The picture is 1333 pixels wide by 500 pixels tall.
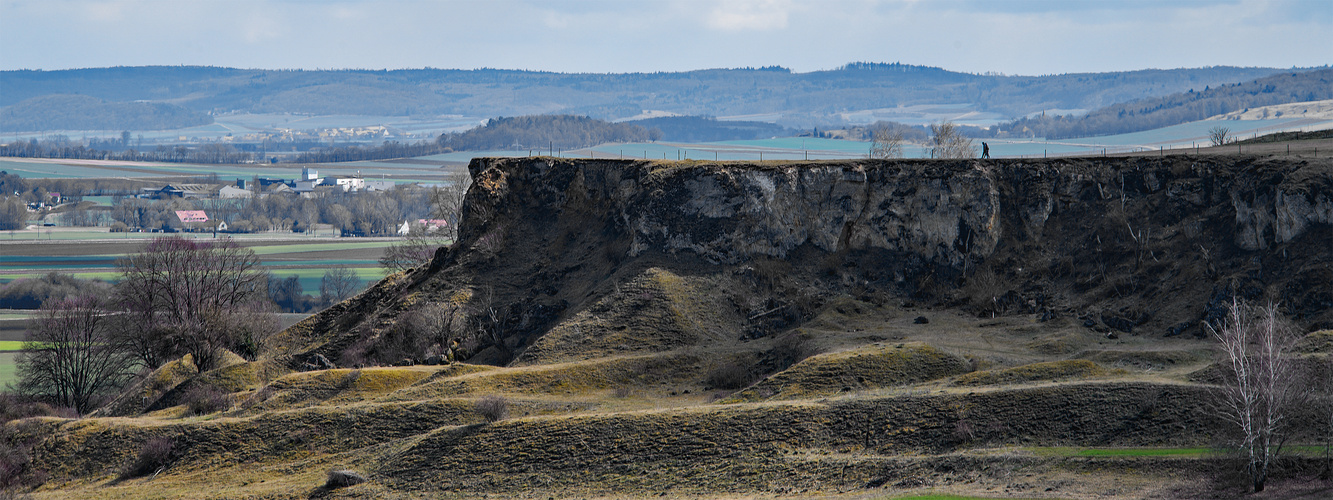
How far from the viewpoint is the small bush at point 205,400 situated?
211ft

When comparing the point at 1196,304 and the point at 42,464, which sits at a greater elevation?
the point at 1196,304

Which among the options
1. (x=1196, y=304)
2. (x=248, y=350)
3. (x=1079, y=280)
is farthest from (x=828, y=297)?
(x=248, y=350)

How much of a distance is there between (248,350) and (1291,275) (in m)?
63.6

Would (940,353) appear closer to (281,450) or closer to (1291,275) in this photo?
(1291,275)

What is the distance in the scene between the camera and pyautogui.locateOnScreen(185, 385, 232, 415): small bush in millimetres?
64312

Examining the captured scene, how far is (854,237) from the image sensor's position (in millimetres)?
76875

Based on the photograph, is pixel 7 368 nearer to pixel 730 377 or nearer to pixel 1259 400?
pixel 730 377

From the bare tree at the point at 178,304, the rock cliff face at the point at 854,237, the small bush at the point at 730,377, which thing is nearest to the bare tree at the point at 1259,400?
the rock cliff face at the point at 854,237

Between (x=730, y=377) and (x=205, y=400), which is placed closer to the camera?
(x=730, y=377)

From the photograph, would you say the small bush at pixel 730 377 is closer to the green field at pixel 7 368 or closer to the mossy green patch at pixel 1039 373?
the mossy green patch at pixel 1039 373

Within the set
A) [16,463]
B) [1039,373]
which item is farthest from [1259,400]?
[16,463]

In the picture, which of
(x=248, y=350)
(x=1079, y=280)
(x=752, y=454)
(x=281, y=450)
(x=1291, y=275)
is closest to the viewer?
(x=752, y=454)

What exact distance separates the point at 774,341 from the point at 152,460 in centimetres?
3307

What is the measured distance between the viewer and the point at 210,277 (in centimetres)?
9081
